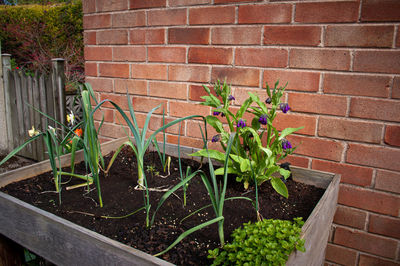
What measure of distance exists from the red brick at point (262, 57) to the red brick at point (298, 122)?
0.93ft

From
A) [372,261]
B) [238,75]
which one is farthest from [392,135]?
[238,75]

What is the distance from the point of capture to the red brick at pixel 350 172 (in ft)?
5.27

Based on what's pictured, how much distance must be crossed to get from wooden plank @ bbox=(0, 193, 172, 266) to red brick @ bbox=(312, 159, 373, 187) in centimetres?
115

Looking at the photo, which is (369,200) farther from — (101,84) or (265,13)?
(101,84)

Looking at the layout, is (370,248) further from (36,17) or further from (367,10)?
(36,17)

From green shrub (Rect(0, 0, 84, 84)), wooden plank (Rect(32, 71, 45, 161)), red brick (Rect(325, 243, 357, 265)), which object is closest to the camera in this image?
red brick (Rect(325, 243, 357, 265))

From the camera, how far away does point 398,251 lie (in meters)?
1.60

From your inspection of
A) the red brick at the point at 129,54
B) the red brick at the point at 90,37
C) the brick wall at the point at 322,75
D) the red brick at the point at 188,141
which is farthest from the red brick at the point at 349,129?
the red brick at the point at 90,37

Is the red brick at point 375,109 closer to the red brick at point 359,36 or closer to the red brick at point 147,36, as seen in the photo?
the red brick at point 359,36

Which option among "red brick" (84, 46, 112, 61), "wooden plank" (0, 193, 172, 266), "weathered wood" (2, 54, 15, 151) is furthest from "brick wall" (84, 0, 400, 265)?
"weathered wood" (2, 54, 15, 151)

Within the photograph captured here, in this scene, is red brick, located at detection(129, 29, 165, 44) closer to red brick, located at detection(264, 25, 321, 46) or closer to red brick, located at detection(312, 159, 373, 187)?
red brick, located at detection(264, 25, 321, 46)

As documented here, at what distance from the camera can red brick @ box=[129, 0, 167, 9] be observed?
202 cm

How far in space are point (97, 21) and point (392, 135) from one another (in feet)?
6.80

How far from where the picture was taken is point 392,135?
59.4 inches
